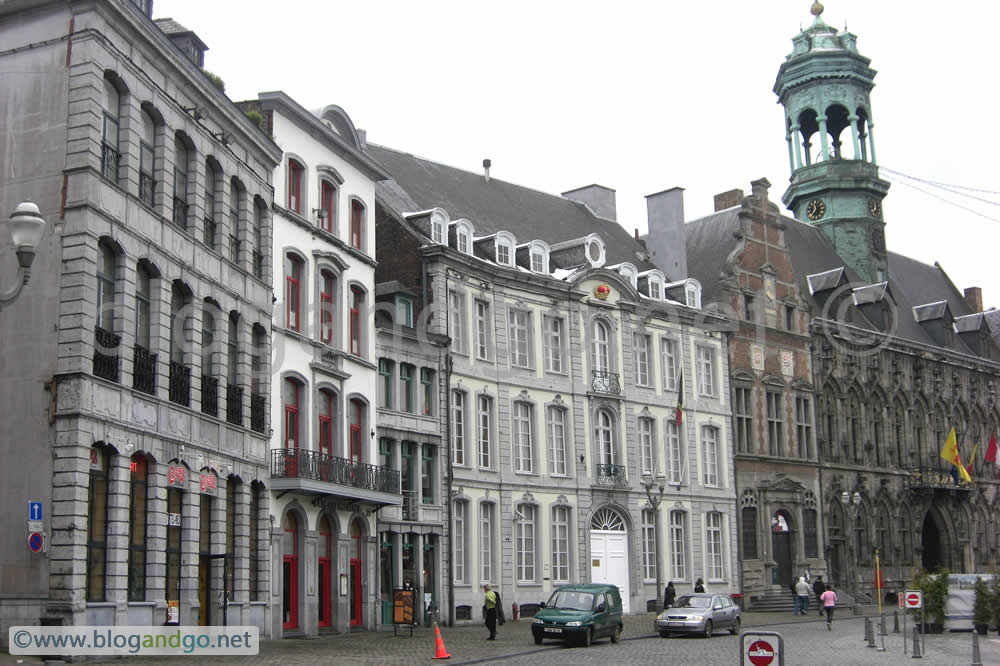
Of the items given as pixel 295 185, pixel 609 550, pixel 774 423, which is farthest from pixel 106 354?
pixel 774 423

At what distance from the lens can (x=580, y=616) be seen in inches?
1160

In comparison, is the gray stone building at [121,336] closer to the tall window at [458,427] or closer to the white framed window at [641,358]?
the tall window at [458,427]

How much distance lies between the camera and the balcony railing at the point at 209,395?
2719 centimetres

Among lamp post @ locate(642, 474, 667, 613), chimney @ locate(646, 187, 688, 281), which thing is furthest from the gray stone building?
chimney @ locate(646, 187, 688, 281)

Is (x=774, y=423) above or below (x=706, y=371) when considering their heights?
below

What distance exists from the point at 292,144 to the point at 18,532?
13.9 metres

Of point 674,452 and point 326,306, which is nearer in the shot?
point 326,306

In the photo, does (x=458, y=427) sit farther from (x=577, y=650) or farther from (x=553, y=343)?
(x=577, y=650)

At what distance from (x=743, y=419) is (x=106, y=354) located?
33.2 meters

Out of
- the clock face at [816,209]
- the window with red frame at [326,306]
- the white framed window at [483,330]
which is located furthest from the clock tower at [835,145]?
the window with red frame at [326,306]

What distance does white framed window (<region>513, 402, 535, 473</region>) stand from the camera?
138ft

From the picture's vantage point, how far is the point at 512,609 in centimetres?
4028

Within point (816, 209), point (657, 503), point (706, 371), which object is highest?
point (816, 209)

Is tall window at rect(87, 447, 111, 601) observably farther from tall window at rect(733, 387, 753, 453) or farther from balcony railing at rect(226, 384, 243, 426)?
tall window at rect(733, 387, 753, 453)
